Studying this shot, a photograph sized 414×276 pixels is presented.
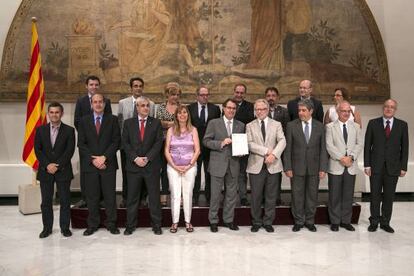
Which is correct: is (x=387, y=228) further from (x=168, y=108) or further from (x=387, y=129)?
(x=168, y=108)

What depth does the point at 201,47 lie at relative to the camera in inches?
323

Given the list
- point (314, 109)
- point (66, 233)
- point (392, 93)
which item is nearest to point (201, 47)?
point (314, 109)

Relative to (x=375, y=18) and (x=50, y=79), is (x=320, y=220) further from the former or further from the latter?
(x=50, y=79)

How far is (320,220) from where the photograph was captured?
20.0 ft

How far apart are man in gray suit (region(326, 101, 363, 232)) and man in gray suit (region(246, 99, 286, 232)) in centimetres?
67

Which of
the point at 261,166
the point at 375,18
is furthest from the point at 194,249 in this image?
the point at 375,18

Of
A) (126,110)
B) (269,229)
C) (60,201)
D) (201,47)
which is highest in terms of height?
(201,47)

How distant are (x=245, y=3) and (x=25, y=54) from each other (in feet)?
13.7

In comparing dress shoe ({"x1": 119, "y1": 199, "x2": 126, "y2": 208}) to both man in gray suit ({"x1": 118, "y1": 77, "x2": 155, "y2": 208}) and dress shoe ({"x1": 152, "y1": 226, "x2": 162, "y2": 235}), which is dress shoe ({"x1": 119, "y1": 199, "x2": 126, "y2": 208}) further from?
dress shoe ({"x1": 152, "y1": 226, "x2": 162, "y2": 235})

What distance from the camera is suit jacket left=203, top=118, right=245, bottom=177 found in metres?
5.64

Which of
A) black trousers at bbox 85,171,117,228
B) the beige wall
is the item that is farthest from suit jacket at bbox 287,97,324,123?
black trousers at bbox 85,171,117,228

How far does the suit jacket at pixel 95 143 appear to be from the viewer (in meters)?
5.52

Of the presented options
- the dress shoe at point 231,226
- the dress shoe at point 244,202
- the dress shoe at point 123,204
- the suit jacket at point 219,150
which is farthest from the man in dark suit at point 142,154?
the dress shoe at point 244,202

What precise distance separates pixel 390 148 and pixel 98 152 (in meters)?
3.74
